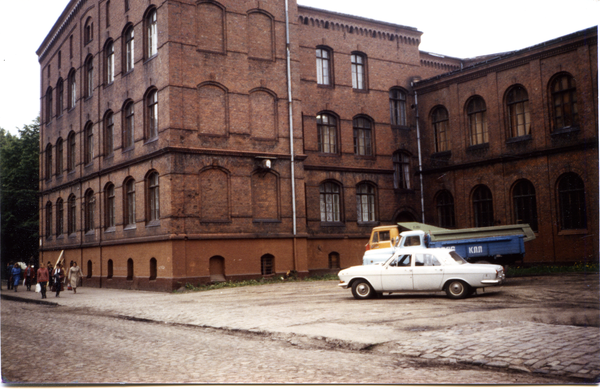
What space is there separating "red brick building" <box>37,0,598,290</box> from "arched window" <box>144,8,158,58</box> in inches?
3.5

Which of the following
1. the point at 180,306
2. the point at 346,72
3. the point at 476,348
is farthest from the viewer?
the point at 346,72

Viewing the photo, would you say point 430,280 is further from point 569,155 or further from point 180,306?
point 569,155

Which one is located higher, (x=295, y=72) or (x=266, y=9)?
(x=266, y=9)

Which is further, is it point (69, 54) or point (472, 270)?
point (69, 54)

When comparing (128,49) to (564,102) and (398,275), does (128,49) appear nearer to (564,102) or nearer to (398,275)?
(398,275)

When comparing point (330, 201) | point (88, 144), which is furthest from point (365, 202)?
point (88, 144)

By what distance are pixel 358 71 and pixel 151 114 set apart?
12.3 meters

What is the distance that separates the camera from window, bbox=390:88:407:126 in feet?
107

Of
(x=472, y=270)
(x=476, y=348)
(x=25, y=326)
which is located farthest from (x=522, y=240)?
(x=25, y=326)

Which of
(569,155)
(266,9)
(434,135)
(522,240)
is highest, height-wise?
(266,9)

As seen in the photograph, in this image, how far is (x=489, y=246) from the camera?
19672 millimetres

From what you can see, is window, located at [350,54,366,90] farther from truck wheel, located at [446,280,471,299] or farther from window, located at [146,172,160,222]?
truck wheel, located at [446,280,471,299]

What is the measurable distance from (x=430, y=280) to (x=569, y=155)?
464 inches

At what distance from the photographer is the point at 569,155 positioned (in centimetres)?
2312
